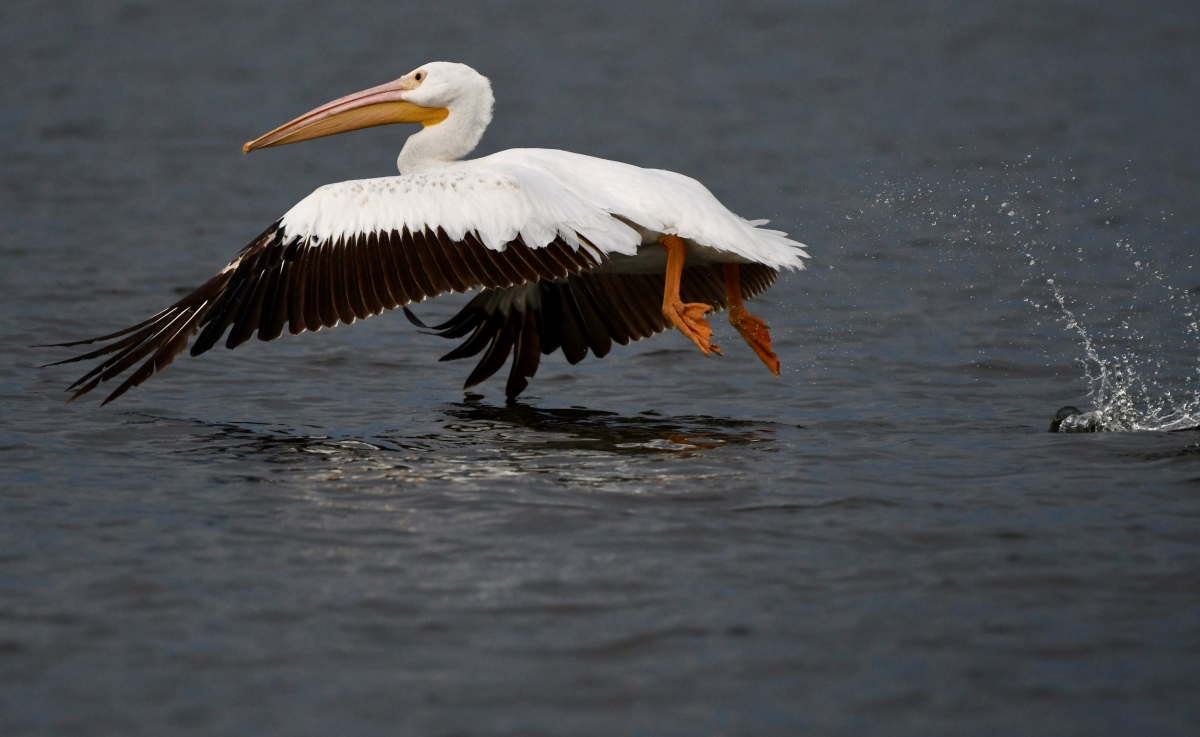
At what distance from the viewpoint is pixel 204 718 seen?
381cm

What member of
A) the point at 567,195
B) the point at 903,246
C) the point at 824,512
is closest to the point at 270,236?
the point at 567,195

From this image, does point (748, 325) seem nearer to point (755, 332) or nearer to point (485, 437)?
point (755, 332)

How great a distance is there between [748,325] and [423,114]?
2.03 meters

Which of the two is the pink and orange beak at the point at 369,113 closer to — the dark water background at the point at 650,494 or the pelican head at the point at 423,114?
the pelican head at the point at 423,114

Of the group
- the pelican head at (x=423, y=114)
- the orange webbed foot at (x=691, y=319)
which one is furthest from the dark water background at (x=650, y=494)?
the pelican head at (x=423, y=114)

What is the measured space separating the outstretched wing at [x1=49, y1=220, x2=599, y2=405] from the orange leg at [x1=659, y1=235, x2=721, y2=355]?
1.74ft

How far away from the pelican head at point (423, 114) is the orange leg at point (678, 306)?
131 centimetres

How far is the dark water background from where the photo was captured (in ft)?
13.1

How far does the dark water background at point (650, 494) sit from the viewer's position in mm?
3994

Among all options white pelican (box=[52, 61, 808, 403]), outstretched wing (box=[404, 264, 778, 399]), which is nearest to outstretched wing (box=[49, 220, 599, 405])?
white pelican (box=[52, 61, 808, 403])

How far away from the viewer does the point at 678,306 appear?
6.80 metres

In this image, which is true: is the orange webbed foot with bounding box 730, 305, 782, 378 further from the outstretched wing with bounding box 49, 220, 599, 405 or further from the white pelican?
the outstretched wing with bounding box 49, 220, 599, 405

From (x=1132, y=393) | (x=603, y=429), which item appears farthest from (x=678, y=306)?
(x=1132, y=393)

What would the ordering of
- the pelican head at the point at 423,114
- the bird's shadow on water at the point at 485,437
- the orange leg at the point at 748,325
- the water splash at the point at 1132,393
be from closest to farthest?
the bird's shadow on water at the point at 485,437 → the water splash at the point at 1132,393 → the orange leg at the point at 748,325 → the pelican head at the point at 423,114
